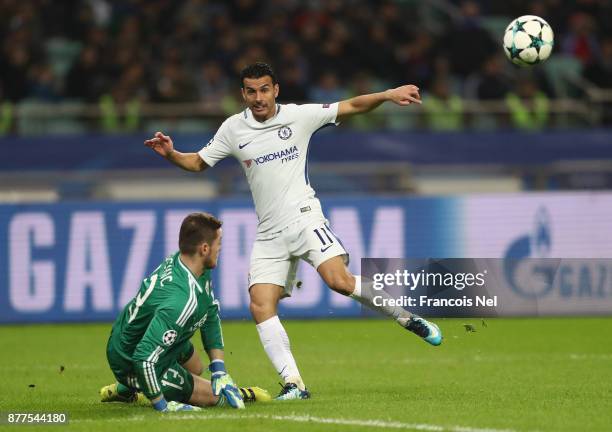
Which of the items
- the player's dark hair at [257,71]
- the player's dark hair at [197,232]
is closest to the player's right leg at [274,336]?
the player's dark hair at [197,232]

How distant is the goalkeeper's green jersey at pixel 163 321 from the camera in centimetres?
742

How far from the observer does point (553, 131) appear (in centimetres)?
1711

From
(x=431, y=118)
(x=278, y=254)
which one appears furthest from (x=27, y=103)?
(x=278, y=254)

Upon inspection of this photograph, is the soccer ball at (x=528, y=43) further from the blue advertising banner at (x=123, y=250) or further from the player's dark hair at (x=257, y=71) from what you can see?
the blue advertising banner at (x=123, y=250)

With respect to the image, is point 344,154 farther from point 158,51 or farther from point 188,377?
point 188,377

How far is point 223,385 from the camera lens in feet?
25.8

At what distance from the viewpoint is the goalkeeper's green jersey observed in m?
7.42

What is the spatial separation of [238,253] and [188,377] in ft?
22.0

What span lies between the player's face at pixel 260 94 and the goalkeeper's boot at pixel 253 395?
1.95 metres

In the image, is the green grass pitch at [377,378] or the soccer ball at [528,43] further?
the soccer ball at [528,43]

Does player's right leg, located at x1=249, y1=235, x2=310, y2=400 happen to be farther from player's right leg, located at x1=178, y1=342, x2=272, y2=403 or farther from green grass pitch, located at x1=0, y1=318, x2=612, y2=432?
green grass pitch, located at x1=0, y1=318, x2=612, y2=432

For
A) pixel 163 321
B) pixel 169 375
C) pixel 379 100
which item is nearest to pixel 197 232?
pixel 163 321

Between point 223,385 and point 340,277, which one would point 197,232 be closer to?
point 223,385

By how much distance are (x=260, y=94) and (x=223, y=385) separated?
2106mm
